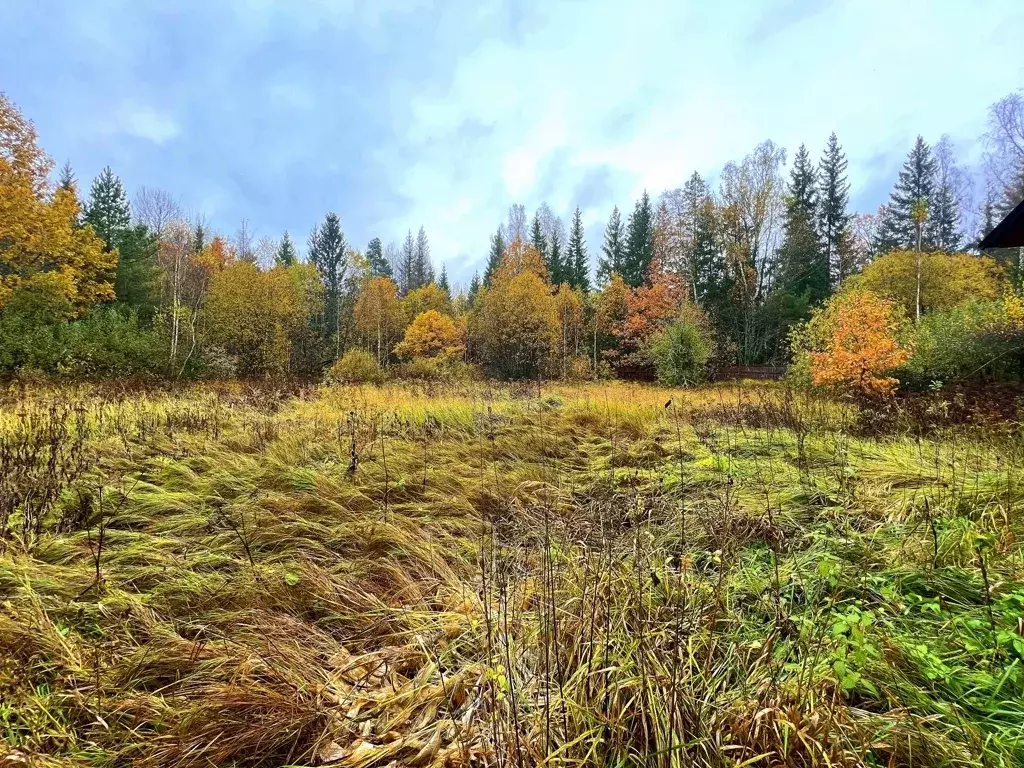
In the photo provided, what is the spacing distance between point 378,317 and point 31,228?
15.3 meters

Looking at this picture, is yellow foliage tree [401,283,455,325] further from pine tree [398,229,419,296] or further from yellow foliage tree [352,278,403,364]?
pine tree [398,229,419,296]

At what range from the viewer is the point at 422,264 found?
45.2 metres

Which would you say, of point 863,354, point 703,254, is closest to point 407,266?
point 703,254

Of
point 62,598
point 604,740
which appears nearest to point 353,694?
point 604,740

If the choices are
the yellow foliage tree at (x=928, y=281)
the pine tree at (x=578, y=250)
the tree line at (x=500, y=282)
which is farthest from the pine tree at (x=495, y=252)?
the yellow foliage tree at (x=928, y=281)

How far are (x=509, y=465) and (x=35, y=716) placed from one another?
3.29 m

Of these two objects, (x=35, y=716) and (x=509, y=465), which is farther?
(x=509, y=465)

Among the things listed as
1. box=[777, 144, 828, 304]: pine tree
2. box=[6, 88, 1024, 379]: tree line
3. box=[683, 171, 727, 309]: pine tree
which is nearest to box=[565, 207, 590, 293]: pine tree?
box=[6, 88, 1024, 379]: tree line

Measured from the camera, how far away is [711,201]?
2688cm

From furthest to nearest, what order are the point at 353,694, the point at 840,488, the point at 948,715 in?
the point at 840,488 → the point at 353,694 → the point at 948,715

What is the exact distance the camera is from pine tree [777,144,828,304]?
26203 millimetres

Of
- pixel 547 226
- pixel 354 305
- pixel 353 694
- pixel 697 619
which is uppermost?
pixel 547 226

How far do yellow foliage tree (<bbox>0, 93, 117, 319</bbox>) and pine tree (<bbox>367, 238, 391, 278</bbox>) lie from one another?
1257 inches

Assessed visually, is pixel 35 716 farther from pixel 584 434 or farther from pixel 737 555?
pixel 584 434
